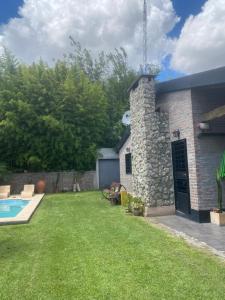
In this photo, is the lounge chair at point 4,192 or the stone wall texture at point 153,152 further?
the lounge chair at point 4,192

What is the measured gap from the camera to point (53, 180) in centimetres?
1770

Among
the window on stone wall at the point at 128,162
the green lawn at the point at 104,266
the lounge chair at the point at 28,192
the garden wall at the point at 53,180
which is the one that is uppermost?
the window on stone wall at the point at 128,162

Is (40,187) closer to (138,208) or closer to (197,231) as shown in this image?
(138,208)

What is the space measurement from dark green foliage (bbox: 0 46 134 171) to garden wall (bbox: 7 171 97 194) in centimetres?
51

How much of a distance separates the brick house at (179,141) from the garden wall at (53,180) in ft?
28.1

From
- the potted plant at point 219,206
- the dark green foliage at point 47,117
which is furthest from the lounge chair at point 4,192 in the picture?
the potted plant at point 219,206

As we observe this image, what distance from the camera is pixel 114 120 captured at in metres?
22.2

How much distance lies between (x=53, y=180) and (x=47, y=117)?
413cm

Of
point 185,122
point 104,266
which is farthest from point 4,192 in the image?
point 104,266

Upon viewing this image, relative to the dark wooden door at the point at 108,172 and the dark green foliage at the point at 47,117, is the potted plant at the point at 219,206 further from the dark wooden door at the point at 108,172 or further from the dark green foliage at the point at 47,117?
the dark wooden door at the point at 108,172

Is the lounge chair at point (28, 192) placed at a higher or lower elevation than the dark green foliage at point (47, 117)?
lower

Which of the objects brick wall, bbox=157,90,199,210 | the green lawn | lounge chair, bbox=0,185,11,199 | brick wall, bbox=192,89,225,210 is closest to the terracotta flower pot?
lounge chair, bbox=0,185,11,199

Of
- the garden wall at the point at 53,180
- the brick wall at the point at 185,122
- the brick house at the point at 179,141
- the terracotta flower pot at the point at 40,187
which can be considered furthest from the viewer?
the garden wall at the point at 53,180

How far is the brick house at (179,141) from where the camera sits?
7.14 m
